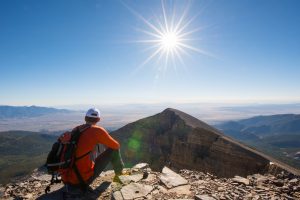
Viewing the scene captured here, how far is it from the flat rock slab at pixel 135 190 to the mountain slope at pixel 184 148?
28695 mm

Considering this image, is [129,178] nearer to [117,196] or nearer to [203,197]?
[117,196]

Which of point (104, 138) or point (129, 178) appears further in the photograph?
point (129, 178)

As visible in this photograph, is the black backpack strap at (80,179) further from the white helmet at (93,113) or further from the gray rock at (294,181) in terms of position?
the gray rock at (294,181)

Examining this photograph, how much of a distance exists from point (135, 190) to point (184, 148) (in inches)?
1859

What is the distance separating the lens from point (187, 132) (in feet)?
198

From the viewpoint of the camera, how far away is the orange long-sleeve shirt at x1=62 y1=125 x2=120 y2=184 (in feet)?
30.2

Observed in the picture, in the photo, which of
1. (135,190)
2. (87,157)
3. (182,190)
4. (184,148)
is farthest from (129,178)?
(184,148)

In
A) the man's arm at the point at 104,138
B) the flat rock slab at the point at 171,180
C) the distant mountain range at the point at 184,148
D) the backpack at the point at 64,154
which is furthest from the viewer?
the distant mountain range at the point at 184,148

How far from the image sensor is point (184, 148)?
56375 millimetres

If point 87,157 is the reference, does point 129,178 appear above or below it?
below

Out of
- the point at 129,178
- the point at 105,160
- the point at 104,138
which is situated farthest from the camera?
the point at 129,178

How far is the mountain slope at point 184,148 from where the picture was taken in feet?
138

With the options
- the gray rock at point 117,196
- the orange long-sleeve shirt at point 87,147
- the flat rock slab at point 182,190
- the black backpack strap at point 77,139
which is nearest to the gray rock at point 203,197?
the flat rock slab at point 182,190

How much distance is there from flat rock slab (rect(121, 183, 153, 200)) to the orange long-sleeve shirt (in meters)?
1.45
